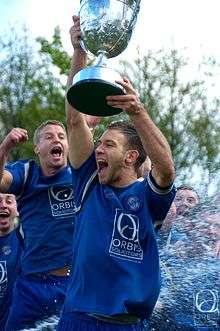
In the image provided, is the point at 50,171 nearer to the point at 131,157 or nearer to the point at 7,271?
the point at 7,271

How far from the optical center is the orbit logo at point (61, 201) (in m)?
5.95

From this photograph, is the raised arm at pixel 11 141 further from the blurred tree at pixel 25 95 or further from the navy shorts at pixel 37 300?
the blurred tree at pixel 25 95

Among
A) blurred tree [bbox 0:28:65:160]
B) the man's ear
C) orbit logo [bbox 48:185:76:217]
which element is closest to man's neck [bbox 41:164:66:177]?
orbit logo [bbox 48:185:76:217]

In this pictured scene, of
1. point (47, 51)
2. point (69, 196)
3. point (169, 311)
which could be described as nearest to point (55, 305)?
point (69, 196)

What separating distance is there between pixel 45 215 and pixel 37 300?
2.13 ft

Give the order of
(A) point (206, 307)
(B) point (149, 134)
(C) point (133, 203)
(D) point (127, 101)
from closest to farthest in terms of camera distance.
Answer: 1. (D) point (127, 101)
2. (B) point (149, 134)
3. (C) point (133, 203)
4. (A) point (206, 307)

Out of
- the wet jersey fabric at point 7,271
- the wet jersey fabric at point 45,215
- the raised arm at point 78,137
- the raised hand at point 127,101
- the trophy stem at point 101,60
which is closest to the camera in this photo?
the raised hand at point 127,101

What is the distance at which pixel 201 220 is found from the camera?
24.5 feet

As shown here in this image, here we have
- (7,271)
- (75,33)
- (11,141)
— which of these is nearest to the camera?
(75,33)

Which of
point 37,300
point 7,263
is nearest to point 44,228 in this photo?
point 37,300

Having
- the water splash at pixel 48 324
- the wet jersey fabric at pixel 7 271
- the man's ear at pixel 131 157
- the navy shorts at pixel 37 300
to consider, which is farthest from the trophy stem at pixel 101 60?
the wet jersey fabric at pixel 7 271

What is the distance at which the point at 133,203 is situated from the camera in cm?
431

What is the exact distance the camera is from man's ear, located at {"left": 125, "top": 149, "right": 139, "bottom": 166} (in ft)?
14.7

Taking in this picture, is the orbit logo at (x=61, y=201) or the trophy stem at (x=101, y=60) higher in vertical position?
the trophy stem at (x=101, y=60)
